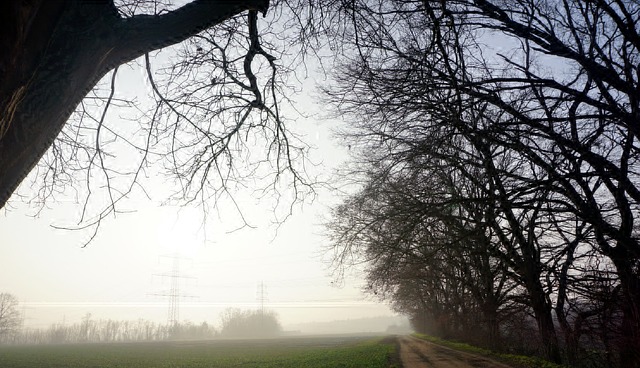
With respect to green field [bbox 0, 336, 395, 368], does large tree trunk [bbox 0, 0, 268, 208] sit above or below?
above

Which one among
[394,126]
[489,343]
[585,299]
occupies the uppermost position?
[394,126]

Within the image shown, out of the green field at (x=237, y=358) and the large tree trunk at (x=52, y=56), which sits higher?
the large tree trunk at (x=52, y=56)

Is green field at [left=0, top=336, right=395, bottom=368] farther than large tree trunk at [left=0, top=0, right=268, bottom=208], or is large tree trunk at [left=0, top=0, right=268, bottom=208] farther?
green field at [left=0, top=336, right=395, bottom=368]

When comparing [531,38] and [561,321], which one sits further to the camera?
[561,321]

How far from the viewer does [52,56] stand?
174cm

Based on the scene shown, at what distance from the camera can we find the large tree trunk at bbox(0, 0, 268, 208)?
150 cm

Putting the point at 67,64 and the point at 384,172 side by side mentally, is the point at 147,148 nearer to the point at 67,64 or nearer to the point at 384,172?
the point at 67,64

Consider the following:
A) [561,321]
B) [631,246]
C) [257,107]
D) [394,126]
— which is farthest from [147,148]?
[561,321]

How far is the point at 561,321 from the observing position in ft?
34.8

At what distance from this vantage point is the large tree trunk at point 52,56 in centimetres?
150

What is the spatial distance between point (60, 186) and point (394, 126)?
4.31 metres

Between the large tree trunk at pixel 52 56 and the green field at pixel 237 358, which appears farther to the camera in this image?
the green field at pixel 237 358

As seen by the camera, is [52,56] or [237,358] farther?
[237,358]

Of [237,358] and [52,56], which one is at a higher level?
[52,56]
